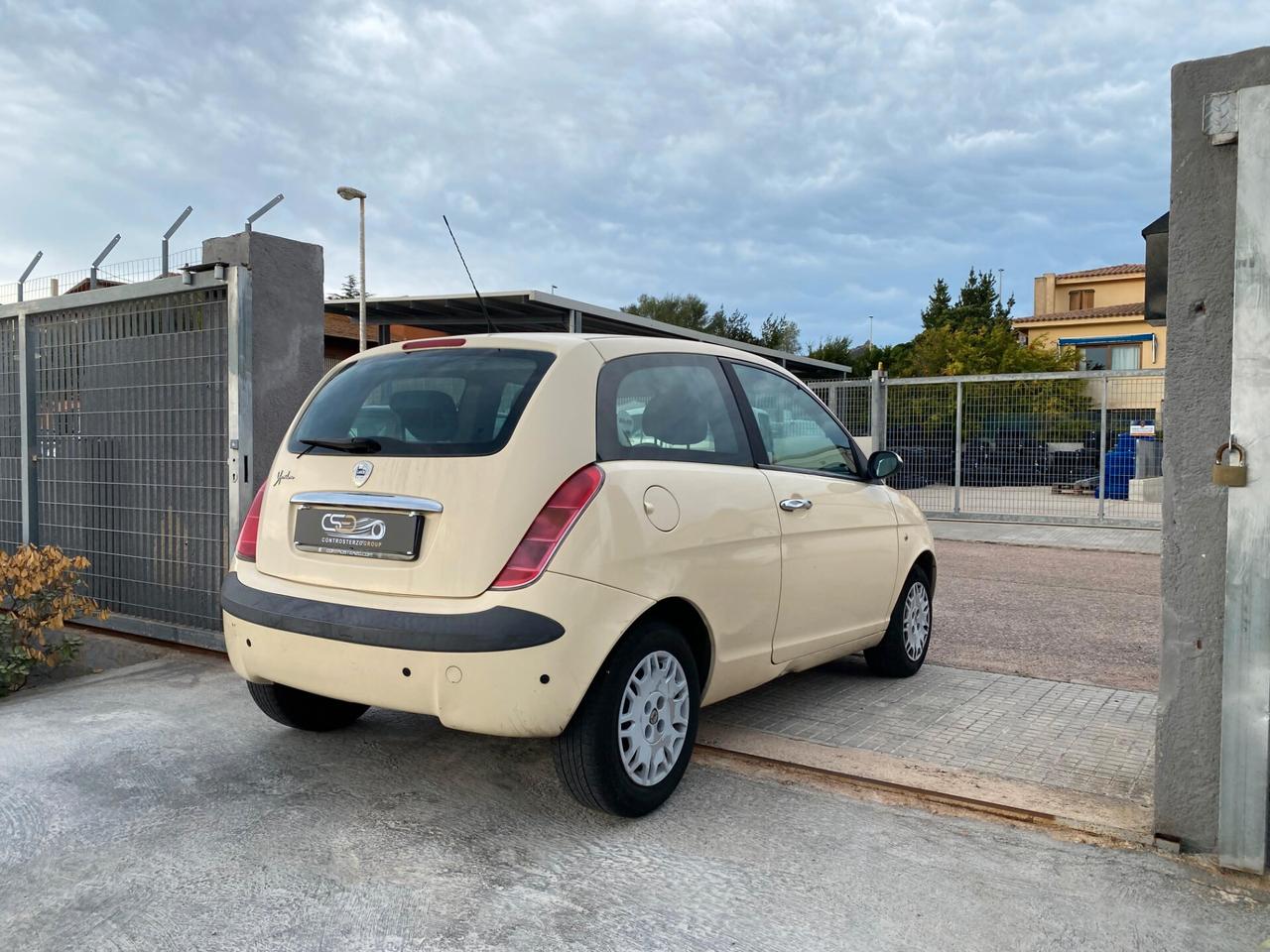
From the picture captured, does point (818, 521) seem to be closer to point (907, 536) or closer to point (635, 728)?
point (907, 536)

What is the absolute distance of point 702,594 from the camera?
12.1 ft

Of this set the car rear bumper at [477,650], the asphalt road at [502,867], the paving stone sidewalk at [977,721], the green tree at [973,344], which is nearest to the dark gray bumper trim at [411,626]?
the car rear bumper at [477,650]

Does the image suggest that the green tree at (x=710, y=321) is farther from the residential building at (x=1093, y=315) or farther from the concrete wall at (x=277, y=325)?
the concrete wall at (x=277, y=325)

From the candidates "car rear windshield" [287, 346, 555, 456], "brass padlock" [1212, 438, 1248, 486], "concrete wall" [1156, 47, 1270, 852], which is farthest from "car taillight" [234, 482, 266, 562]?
"brass padlock" [1212, 438, 1248, 486]

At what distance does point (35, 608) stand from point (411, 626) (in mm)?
4346

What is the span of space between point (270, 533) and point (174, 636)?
291 cm

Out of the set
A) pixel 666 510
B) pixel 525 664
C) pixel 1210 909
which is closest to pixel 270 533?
pixel 525 664

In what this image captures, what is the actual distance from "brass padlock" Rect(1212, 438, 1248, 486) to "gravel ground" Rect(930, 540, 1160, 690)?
2806 millimetres

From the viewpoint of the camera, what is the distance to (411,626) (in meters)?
3.22

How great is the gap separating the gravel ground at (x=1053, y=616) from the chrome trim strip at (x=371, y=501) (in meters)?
3.85

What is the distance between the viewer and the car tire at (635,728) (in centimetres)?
329

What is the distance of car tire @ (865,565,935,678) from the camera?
5320 mm

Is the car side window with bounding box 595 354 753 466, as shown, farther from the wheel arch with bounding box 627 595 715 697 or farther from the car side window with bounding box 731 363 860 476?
the wheel arch with bounding box 627 595 715 697

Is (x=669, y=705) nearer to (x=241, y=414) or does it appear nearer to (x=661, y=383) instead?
(x=661, y=383)
